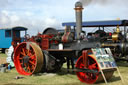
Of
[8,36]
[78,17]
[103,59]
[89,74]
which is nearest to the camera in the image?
[103,59]

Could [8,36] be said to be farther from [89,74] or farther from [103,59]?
[103,59]

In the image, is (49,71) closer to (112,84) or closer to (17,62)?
(17,62)

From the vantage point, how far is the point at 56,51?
712cm

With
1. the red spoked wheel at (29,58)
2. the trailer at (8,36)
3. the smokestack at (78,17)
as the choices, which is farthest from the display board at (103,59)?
the trailer at (8,36)

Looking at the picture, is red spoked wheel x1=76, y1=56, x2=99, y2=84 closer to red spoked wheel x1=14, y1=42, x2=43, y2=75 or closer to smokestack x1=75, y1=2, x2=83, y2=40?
smokestack x1=75, y1=2, x2=83, y2=40

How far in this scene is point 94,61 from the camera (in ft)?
19.6

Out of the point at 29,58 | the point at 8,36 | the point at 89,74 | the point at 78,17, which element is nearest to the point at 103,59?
the point at 89,74

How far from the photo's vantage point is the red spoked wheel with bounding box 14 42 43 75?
6.77 m

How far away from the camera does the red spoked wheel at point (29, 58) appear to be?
677cm

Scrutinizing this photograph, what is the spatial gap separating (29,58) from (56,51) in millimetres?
1012

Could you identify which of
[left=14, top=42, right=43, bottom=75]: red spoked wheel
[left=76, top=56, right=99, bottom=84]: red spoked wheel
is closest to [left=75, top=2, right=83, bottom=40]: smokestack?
[left=76, top=56, right=99, bottom=84]: red spoked wheel

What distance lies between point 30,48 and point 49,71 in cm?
117

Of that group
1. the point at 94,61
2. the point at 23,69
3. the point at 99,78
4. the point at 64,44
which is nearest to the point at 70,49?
the point at 64,44

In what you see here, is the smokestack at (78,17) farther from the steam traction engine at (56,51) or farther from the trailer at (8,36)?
the trailer at (8,36)
